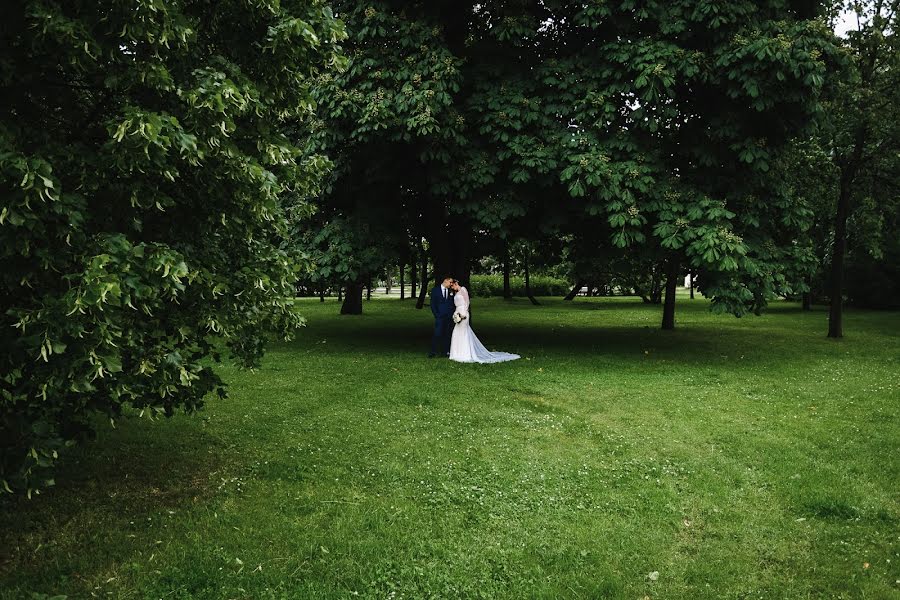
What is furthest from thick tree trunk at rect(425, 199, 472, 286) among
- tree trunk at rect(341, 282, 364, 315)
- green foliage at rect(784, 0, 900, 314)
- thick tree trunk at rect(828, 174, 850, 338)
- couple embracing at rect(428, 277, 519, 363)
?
tree trunk at rect(341, 282, 364, 315)

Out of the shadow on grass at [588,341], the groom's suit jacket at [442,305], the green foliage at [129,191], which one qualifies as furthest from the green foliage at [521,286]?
the green foliage at [129,191]

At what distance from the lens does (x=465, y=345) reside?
17109mm

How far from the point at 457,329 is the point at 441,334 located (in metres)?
0.73

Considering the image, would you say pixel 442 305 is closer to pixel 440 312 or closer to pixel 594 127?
pixel 440 312

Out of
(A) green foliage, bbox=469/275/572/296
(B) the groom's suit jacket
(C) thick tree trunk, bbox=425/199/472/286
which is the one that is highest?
(C) thick tree trunk, bbox=425/199/472/286

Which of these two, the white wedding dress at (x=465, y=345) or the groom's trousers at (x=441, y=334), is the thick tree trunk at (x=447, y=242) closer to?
the groom's trousers at (x=441, y=334)

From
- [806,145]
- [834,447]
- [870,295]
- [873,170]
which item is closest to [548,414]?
[834,447]

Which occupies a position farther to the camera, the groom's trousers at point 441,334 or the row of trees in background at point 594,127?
the groom's trousers at point 441,334

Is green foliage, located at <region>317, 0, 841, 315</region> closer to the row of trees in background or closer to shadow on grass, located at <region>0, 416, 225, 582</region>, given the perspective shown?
the row of trees in background

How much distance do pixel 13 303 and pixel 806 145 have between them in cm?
2456

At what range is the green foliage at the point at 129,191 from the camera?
4414 mm

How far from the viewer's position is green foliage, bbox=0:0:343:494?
441 centimetres

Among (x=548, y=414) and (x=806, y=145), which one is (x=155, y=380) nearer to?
(x=548, y=414)

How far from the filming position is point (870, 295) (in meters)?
38.4
